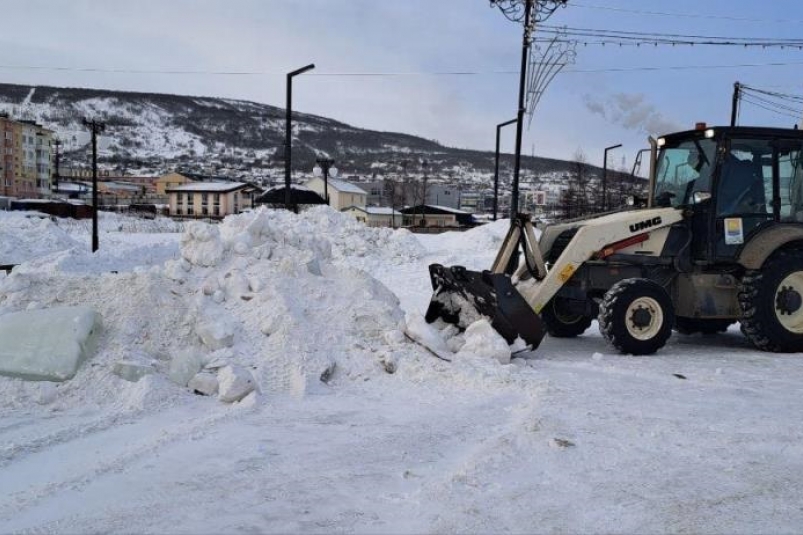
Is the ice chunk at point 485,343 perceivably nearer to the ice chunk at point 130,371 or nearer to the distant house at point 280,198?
the ice chunk at point 130,371

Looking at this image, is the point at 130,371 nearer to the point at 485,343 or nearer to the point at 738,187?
the point at 485,343

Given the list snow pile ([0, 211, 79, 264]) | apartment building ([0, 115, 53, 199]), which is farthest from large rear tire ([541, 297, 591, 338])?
apartment building ([0, 115, 53, 199])

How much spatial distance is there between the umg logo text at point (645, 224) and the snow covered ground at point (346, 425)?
1.59 meters

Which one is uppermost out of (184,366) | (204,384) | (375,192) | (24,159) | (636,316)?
(24,159)

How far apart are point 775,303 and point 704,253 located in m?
1.06

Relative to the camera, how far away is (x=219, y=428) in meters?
4.98

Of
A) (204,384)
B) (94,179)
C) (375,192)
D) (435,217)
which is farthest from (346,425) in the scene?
(375,192)

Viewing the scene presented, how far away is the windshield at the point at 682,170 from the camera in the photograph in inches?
345

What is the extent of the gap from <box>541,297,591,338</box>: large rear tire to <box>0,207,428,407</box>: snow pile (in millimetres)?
2803

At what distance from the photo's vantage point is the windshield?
8773 millimetres

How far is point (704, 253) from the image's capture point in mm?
8648

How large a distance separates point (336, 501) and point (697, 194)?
6.84 metres

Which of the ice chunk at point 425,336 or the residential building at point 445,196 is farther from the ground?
the residential building at point 445,196

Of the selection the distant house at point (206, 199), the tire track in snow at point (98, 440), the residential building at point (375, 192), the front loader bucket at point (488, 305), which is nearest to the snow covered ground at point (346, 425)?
the tire track in snow at point (98, 440)
